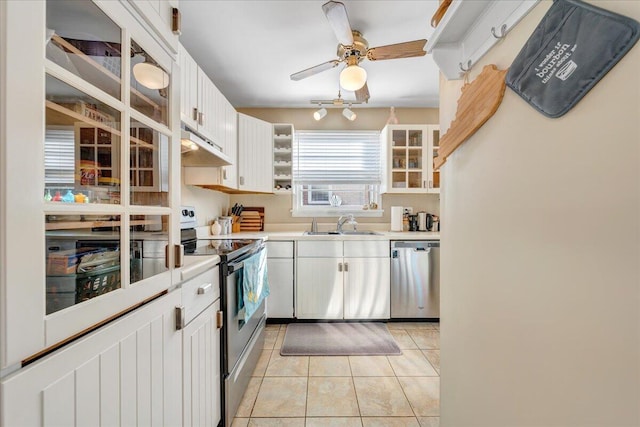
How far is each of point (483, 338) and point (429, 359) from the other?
5.24ft

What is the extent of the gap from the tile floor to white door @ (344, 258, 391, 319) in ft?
1.68

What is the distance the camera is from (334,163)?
3.57 meters

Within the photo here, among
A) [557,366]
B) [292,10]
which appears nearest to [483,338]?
[557,366]

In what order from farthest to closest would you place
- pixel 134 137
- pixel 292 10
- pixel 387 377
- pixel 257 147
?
pixel 257 147
pixel 387 377
pixel 292 10
pixel 134 137

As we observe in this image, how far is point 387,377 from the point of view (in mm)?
1981

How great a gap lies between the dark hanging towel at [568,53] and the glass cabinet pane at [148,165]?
3.45ft

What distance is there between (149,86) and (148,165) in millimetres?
260

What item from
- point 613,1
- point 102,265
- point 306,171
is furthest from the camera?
point 306,171

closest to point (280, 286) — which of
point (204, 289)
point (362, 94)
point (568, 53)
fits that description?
point (204, 289)

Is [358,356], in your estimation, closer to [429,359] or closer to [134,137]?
[429,359]

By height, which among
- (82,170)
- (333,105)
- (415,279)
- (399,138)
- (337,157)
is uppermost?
(333,105)

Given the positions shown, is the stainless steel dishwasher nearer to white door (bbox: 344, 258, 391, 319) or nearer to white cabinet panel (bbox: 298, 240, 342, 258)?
white door (bbox: 344, 258, 391, 319)

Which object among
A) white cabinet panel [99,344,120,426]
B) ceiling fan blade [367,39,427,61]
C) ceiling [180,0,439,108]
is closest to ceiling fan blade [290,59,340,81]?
ceiling [180,0,439,108]

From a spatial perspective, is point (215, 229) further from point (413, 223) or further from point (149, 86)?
point (413, 223)
